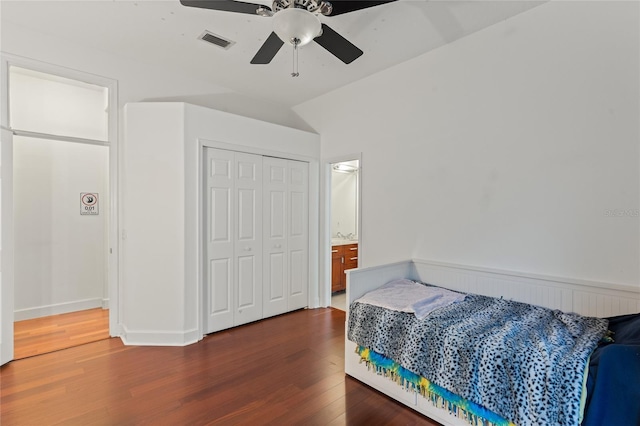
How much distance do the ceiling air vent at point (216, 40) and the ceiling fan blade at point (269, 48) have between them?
801 mm

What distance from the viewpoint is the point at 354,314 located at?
2.45 m

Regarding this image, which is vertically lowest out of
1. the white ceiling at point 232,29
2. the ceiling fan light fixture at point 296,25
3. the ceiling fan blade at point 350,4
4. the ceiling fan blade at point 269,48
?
the ceiling fan light fixture at point 296,25

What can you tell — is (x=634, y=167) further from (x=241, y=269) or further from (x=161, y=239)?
(x=161, y=239)

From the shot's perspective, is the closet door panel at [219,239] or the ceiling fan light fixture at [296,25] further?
the closet door panel at [219,239]

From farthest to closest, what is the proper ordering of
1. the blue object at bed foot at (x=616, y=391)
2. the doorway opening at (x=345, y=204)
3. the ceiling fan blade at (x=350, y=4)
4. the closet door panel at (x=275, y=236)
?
1. the doorway opening at (x=345, y=204)
2. the closet door panel at (x=275, y=236)
3. the ceiling fan blade at (x=350, y=4)
4. the blue object at bed foot at (x=616, y=391)

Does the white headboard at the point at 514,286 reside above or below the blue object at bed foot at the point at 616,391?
above

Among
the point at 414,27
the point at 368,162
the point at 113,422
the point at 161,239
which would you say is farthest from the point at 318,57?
the point at 113,422

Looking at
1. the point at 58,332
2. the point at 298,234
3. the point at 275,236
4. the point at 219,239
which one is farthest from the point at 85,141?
the point at 298,234

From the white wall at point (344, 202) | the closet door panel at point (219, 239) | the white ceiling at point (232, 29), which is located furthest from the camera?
the white wall at point (344, 202)

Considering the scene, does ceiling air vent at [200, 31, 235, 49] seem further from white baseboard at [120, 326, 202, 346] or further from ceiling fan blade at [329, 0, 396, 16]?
white baseboard at [120, 326, 202, 346]

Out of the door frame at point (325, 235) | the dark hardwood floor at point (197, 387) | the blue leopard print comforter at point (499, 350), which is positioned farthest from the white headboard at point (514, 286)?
the door frame at point (325, 235)

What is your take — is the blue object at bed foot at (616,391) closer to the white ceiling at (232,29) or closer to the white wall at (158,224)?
the white ceiling at (232,29)

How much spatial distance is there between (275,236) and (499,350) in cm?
271

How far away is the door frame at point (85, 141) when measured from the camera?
2.65 m
